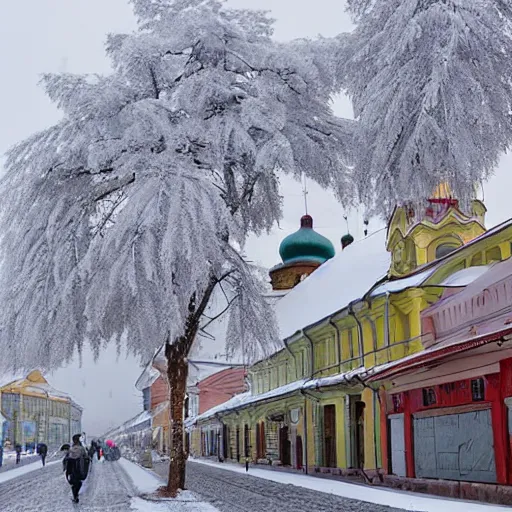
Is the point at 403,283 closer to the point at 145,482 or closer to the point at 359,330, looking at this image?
the point at 359,330

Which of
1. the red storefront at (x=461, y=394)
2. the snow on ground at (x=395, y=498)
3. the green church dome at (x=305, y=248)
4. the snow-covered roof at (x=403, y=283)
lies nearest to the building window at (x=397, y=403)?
the red storefront at (x=461, y=394)

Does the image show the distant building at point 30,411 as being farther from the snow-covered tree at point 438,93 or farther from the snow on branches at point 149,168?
the snow-covered tree at point 438,93

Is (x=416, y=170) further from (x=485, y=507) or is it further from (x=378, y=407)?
(x=378, y=407)

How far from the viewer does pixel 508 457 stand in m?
16.9

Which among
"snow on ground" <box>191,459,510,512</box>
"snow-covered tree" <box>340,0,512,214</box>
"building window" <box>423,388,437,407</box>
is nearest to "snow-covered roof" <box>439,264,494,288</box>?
"building window" <box>423,388,437,407</box>

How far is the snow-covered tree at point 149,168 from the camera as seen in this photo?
34.8ft

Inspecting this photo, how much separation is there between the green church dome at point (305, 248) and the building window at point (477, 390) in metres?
51.8

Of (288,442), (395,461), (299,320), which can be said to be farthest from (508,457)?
→ (299,320)

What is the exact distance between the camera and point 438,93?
5453mm

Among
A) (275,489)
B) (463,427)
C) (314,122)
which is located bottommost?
(275,489)

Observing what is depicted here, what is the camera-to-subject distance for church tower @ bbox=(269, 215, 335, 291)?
230 ft

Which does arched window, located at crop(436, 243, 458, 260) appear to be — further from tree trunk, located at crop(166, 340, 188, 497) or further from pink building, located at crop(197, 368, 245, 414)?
pink building, located at crop(197, 368, 245, 414)

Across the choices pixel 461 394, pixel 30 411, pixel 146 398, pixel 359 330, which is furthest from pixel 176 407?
pixel 146 398

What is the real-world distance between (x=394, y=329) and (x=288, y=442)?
539 inches
